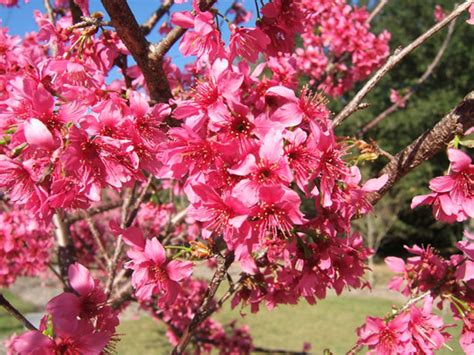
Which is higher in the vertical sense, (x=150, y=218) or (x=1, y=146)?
(x=150, y=218)

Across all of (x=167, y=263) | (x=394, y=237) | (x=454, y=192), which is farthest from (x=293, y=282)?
(x=394, y=237)

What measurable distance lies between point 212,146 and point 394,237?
69.7ft

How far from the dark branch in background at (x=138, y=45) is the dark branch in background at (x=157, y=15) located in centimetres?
111

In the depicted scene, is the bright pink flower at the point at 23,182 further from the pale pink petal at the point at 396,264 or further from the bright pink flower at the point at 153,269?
the pale pink petal at the point at 396,264

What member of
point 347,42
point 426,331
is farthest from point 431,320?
point 347,42

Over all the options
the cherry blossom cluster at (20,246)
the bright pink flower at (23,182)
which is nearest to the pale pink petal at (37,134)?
the bright pink flower at (23,182)

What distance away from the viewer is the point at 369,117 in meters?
23.1

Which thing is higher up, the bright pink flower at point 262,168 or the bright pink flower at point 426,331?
the bright pink flower at point 262,168

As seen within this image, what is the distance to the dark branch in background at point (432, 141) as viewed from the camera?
1.32 metres

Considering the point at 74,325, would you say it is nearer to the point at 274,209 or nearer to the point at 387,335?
the point at 274,209

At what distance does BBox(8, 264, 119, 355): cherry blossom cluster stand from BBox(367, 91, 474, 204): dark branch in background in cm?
101

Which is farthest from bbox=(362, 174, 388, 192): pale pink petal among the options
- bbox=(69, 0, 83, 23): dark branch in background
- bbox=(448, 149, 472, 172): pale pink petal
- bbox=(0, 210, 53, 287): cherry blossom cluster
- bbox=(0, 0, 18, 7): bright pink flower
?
bbox=(0, 210, 53, 287): cherry blossom cluster

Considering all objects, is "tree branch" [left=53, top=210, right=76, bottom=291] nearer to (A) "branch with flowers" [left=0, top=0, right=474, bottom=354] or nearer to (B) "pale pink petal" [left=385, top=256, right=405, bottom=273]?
(A) "branch with flowers" [left=0, top=0, right=474, bottom=354]

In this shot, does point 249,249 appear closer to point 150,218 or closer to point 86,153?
point 86,153
